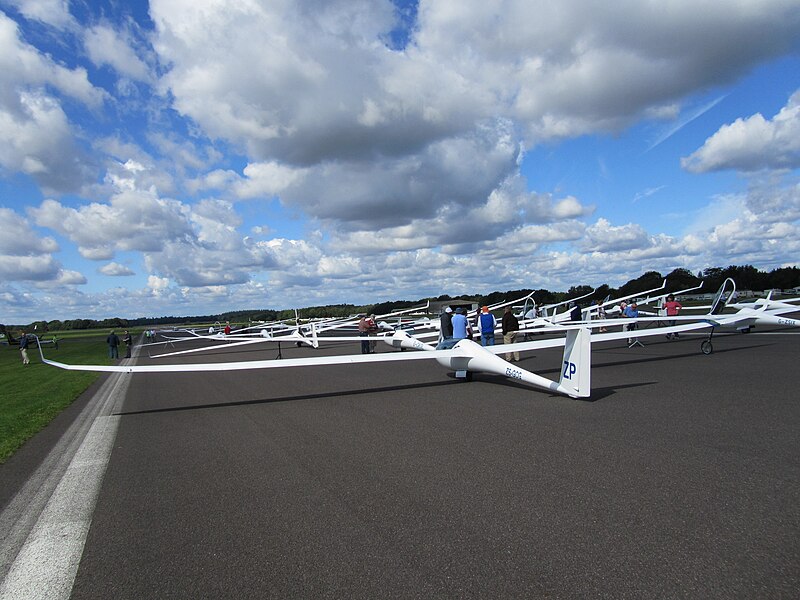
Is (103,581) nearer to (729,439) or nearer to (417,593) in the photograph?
(417,593)

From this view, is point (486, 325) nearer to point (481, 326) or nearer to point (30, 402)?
point (481, 326)

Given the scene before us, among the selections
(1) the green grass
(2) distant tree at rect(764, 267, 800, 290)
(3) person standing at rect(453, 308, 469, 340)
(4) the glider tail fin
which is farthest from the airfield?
(2) distant tree at rect(764, 267, 800, 290)

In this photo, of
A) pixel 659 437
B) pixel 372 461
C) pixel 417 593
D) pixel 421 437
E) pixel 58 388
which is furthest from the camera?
pixel 58 388

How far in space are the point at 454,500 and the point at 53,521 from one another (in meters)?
3.58

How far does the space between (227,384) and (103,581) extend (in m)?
11.8

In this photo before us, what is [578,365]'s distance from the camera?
873 cm

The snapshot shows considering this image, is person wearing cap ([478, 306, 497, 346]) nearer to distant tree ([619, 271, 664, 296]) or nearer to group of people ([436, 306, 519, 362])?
group of people ([436, 306, 519, 362])

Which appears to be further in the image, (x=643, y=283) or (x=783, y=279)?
(x=643, y=283)

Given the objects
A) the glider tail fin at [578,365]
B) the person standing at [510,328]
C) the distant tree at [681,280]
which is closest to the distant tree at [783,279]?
the distant tree at [681,280]

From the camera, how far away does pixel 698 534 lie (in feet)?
11.5

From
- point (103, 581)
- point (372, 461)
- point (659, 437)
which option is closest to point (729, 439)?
point (659, 437)

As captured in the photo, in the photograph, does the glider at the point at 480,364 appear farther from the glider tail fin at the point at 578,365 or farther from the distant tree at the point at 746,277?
the distant tree at the point at 746,277

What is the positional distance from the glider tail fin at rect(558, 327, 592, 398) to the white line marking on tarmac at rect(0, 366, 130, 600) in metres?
7.19

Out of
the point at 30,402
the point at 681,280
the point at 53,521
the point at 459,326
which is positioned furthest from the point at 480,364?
the point at 681,280
